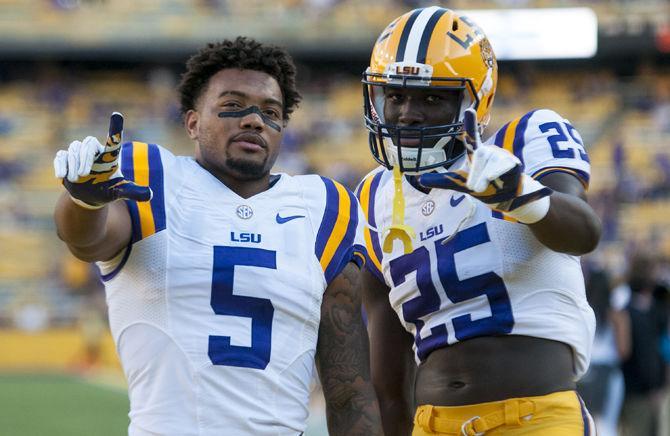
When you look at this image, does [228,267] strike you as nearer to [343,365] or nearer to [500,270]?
[343,365]

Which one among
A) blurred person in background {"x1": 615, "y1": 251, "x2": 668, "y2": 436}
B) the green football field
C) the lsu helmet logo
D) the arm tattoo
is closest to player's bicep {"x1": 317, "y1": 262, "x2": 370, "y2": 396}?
the arm tattoo

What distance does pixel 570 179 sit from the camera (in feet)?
10.9

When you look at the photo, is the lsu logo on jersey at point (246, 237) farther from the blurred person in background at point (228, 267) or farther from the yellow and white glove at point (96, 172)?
the yellow and white glove at point (96, 172)

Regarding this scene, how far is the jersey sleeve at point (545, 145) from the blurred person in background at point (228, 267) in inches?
21.3

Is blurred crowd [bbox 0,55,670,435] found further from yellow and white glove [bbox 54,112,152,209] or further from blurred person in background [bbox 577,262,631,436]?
yellow and white glove [bbox 54,112,152,209]

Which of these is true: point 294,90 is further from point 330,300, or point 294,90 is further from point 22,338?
point 22,338

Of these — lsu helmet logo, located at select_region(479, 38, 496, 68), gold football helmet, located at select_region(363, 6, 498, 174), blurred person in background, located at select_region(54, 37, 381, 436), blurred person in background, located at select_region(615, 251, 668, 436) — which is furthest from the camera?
blurred person in background, located at select_region(615, 251, 668, 436)

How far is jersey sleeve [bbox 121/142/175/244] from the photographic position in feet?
10.4

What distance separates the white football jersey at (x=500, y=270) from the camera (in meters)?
3.45

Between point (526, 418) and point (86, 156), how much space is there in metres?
1.55

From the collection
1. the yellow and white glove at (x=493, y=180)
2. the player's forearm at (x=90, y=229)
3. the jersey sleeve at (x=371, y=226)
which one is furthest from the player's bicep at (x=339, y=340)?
the player's forearm at (x=90, y=229)

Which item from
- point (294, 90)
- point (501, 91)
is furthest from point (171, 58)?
point (294, 90)

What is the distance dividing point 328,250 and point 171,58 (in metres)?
20.3

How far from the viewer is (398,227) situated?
3455 millimetres
